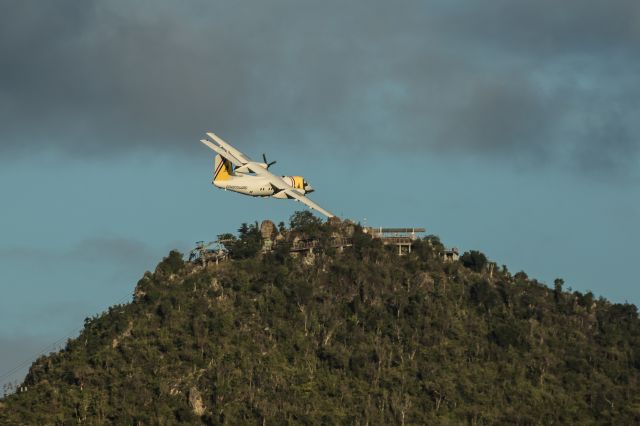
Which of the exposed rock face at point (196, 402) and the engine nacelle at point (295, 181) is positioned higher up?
the engine nacelle at point (295, 181)

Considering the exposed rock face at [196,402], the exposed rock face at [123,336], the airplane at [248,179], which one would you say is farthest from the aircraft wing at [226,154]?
the exposed rock face at [196,402]

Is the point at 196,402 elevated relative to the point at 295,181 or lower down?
lower down

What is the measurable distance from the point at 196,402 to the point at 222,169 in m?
20.8

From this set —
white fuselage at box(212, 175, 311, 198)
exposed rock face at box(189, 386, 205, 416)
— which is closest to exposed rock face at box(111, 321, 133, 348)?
exposed rock face at box(189, 386, 205, 416)

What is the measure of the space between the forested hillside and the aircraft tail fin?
1051cm

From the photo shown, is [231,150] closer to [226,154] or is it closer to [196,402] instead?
[226,154]

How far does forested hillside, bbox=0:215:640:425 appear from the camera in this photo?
152 m

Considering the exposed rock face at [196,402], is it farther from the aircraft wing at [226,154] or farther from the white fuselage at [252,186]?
the aircraft wing at [226,154]

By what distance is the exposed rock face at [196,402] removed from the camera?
15025 cm

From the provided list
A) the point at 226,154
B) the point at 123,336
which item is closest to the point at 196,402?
the point at 123,336

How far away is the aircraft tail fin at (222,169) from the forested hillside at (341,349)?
10.5 metres

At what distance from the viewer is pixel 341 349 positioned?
159m

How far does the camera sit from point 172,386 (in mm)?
152500

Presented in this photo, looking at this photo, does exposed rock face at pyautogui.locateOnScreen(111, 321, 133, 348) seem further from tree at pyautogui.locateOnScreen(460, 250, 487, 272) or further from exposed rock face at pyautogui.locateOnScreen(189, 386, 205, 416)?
tree at pyautogui.locateOnScreen(460, 250, 487, 272)
